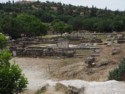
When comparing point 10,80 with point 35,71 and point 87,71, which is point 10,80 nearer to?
point 87,71

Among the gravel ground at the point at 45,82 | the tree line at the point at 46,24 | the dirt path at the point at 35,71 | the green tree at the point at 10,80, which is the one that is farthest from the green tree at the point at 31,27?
the green tree at the point at 10,80

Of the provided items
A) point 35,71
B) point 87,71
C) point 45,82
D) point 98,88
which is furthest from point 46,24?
point 98,88

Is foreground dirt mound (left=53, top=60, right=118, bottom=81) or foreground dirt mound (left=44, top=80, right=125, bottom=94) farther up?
foreground dirt mound (left=44, top=80, right=125, bottom=94)

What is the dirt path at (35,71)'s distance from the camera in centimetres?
2817

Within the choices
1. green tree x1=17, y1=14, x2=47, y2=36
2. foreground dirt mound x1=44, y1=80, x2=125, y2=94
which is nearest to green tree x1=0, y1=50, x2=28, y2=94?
foreground dirt mound x1=44, y1=80, x2=125, y2=94

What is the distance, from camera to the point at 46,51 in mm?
45062

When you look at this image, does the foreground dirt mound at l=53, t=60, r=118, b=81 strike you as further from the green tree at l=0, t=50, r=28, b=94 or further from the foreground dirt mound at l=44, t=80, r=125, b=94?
the green tree at l=0, t=50, r=28, b=94

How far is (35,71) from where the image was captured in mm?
35031

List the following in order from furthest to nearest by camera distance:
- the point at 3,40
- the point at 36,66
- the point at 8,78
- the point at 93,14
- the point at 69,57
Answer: the point at 93,14 < the point at 69,57 < the point at 36,66 < the point at 3,40 < the point at 8,78

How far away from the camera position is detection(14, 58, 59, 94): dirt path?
2817cm

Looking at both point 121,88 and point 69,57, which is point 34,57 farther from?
point 121,88

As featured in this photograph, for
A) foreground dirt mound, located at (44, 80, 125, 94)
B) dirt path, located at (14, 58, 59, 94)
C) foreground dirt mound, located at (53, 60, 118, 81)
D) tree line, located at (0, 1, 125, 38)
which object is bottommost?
tree line, located at (0, 1, 125, 38)

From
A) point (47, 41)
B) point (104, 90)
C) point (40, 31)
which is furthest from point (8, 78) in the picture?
point (40, 31)

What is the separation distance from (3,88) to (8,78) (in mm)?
585
